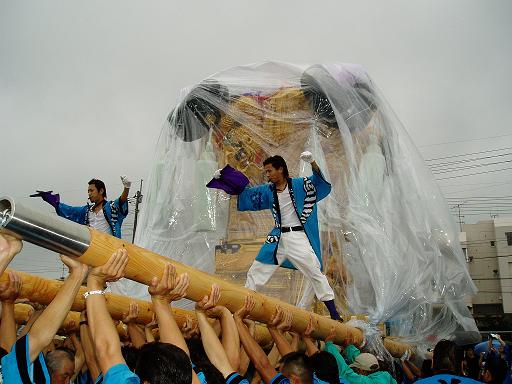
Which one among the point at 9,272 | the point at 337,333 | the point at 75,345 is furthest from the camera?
the point at 337,333

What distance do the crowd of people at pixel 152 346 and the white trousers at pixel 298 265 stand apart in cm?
100

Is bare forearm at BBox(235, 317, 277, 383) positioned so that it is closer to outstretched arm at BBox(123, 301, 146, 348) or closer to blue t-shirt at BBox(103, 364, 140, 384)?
outstretched arm at BBox(123, 301, 146, 348)

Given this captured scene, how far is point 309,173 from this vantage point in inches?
216

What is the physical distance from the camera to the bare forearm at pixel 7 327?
1960 mm

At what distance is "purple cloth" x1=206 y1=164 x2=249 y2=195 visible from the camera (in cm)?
422

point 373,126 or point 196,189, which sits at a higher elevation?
point 373,126

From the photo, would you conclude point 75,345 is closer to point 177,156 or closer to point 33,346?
point 33,346

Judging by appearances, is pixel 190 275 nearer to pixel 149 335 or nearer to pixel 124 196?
pixel 149 335

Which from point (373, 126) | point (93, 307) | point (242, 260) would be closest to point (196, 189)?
point (242, 260)

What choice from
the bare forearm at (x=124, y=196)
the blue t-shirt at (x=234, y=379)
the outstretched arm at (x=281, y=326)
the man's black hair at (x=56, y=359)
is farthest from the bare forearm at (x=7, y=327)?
the bare forearm at (x=124, y=196)

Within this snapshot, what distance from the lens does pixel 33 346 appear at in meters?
1.54

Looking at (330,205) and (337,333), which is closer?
(337,333)

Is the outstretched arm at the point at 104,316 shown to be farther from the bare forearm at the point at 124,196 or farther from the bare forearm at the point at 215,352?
the bare forearm at the point at 124,196

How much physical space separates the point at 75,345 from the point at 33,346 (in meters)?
1.42
